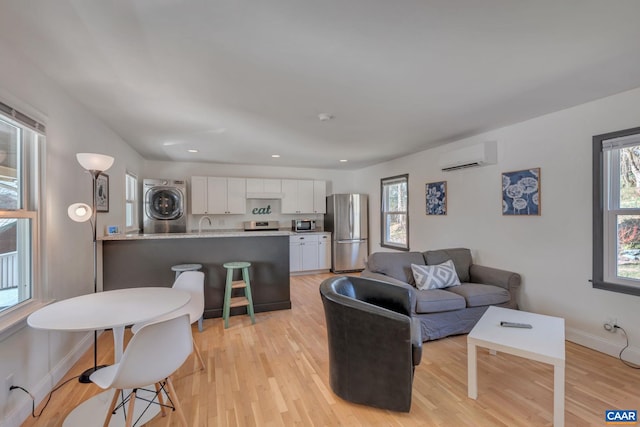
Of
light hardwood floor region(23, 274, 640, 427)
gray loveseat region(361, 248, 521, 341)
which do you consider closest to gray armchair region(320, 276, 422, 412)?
light hardwood floor region(23, 274, 640, 427)

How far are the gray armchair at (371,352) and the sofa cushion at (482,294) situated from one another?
4.15 ft

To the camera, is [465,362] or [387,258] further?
[387,258]

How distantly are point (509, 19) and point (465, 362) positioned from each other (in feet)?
8.27

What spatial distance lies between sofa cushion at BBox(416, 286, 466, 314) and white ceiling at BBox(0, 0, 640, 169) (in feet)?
6.07

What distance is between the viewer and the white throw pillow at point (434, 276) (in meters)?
3.32

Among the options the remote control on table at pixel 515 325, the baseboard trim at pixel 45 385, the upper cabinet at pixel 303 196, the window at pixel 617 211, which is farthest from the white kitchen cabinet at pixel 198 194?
the window at pixel 617 211

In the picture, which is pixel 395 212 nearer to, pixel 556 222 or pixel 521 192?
pixel 521 192

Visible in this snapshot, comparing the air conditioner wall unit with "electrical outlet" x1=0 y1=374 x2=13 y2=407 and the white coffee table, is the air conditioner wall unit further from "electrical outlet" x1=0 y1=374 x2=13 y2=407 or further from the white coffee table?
"electrical outlet" x1=0 y1=374 x2=13 y2=407

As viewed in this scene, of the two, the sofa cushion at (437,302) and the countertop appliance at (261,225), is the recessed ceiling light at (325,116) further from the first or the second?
the countertop appliance at (261,225)

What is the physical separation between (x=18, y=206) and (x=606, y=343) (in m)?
4.78

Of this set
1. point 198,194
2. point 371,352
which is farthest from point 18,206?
point 198,194

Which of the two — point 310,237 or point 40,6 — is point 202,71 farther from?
point 310,237

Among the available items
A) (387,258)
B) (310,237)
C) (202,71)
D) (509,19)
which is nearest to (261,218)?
(310,237)

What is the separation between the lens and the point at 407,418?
1.90 m
